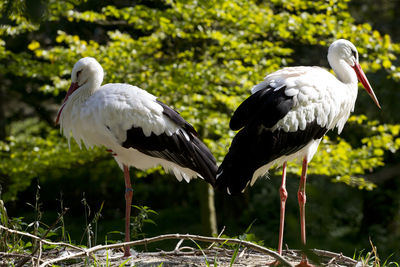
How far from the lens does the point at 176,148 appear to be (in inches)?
152

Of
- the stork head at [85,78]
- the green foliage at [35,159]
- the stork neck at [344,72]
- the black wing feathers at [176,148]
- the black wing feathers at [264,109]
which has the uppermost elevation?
the stork neck at [344,72]

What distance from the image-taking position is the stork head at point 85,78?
4.18 meters

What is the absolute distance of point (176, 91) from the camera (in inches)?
248

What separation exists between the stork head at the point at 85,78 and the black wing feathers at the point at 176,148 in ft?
1.96

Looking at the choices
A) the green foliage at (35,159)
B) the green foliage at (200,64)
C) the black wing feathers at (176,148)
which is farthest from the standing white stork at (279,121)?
the green foliage at (35,159)

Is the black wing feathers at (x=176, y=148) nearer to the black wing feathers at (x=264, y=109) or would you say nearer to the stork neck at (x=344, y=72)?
the black wing feathers at (x=264, y=109)

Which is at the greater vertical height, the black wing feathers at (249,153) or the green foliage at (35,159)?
the black wing feathers at (249,153)

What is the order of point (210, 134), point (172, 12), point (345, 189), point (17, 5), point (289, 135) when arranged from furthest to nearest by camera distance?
point (210, 134), point (172, 12), point (289, 135), point (17, 5), point (345, 189)

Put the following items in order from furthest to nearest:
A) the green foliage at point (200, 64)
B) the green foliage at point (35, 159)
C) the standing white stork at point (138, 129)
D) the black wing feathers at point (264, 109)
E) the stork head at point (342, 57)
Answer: the green foliage at point (35, 159)
the green foliage at point (200, 64)
the stork head at point (342, 57)
the standing white stork at point (138, 129)
the black wing feathers at point (264, 109)

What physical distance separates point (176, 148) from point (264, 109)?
89 cm

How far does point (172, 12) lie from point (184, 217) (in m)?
5.65

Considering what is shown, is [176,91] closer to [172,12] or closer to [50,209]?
[172,12]

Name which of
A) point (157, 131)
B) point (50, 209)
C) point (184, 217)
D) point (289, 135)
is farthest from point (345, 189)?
point (50, 209)

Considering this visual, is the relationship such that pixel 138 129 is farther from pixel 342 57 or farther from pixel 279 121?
pixel 342 57
